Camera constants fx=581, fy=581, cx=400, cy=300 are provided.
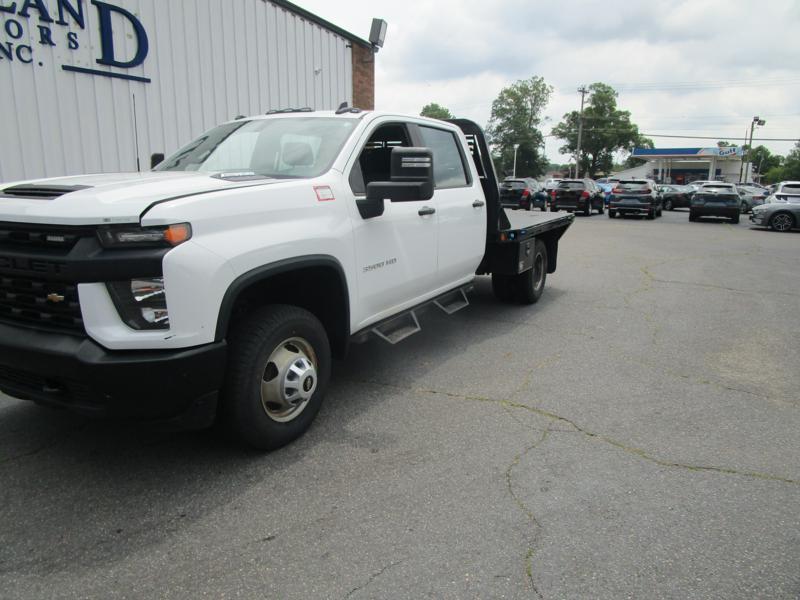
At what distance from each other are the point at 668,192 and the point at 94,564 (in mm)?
36191

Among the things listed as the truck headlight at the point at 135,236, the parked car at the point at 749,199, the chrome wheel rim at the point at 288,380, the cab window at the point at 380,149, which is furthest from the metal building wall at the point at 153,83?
the parked car at the point at 749,199

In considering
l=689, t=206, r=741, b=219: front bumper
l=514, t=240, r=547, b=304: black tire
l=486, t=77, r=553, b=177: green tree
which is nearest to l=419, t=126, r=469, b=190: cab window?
l=514, t=240, r=547, b=304: black tire

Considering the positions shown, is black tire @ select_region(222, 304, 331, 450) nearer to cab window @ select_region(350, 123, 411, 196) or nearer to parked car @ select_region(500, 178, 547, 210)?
cab window @ select_region(350, 123, 411, 196)

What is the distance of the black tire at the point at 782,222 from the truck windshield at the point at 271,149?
2068 centimetres

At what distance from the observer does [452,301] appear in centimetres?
555

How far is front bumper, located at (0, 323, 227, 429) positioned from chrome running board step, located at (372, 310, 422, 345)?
5.22ft

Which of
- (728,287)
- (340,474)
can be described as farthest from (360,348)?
(728,287)

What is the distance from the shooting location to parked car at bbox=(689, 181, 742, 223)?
2331 cm

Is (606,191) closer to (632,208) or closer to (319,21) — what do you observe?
(632,208)

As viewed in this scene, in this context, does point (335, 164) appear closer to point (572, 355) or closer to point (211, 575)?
point (211, 575)

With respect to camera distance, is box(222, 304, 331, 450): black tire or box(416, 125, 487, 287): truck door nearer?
box(222, 304, 331, 450): black tire

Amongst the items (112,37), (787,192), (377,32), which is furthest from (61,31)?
(787,192)

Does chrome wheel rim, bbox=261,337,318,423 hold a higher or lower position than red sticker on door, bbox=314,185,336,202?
lower

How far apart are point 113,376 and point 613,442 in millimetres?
2851
